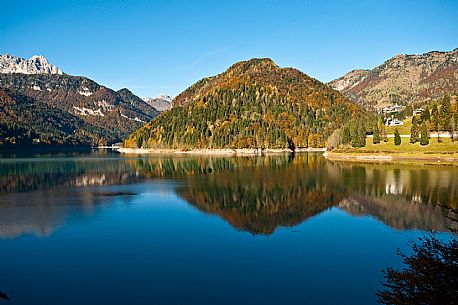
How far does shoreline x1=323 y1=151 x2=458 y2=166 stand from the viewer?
10531 cm

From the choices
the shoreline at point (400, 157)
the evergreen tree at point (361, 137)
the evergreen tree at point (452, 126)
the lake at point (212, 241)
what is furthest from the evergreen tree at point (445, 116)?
the lake at point (212, 241)

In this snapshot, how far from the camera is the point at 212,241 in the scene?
32219 mm

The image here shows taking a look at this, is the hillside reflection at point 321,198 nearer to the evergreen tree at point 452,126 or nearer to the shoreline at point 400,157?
the shoreline at point 400,157

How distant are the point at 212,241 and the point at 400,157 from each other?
10253 cm

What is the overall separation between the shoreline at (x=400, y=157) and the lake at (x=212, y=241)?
48502mm

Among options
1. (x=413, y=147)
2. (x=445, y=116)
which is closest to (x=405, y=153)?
(x=413, y=147)

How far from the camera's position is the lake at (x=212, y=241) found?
71.4ft

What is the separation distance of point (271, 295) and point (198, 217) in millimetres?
22296

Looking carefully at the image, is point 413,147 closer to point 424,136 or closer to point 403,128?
point 424,136

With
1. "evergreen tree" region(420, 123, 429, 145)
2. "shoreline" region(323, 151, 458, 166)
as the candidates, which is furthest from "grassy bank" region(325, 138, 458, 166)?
"evergreen tree" region(420, 123, 429, 145)

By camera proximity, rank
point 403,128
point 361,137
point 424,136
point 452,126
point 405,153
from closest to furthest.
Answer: point 424,136 < point 452,126 < point 405,153 < point 361,137 < point 403,128

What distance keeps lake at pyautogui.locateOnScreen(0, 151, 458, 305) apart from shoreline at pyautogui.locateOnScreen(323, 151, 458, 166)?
4850 centimetres

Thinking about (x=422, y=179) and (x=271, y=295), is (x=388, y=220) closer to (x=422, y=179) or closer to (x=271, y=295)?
(x=271, y=295)

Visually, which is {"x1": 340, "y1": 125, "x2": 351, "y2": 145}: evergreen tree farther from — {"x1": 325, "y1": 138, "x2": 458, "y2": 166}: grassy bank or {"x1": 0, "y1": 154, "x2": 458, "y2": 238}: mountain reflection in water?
{"x1": 0, "y1": 154, "x2": 458, "y2": 238}: mountain reflection in water
